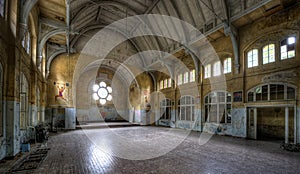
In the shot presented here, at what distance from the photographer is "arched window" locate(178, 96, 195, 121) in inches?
585

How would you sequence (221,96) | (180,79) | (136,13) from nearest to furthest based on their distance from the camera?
(221,96) < (136,13) < (180,79)

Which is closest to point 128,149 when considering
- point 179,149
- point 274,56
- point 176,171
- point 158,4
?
point 179,149

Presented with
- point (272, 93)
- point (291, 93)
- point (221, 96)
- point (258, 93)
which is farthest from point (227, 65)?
point (291, 93)

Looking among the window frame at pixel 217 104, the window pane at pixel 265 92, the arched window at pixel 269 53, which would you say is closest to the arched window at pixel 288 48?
the arched window at pixel 269 53

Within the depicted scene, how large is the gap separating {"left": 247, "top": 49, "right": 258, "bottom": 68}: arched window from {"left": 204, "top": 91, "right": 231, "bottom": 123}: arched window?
242 centimetres

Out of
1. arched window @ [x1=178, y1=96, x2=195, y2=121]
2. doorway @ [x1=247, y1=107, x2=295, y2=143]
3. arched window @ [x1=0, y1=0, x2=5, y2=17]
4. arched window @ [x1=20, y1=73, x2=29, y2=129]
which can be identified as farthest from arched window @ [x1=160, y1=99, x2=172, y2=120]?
arched window @ [x1=0, y1=0, x2=5, y2=17]

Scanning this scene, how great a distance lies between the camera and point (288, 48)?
8.72 m

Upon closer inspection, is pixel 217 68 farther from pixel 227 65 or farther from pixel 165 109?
pixel 165 109

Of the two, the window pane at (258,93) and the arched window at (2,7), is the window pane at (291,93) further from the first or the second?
the arched window at (2,7)

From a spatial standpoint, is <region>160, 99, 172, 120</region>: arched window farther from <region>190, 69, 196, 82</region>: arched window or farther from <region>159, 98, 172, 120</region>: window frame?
<region>190, 69, 196, 82</region>: arched window

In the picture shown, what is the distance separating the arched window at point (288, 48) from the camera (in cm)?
853

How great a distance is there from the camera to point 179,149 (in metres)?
7.64

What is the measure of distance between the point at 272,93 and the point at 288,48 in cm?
246

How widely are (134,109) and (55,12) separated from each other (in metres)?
14.7
